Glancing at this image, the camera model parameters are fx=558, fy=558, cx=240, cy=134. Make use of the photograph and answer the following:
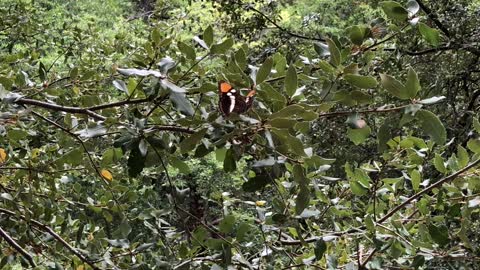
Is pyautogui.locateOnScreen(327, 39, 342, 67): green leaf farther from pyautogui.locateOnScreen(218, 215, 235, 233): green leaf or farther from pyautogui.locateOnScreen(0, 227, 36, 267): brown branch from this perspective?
pyautogui.locateOnScreen(0, 227, 36, 267): brown branch

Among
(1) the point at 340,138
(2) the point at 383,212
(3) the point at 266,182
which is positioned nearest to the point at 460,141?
(1) the point at 340,138

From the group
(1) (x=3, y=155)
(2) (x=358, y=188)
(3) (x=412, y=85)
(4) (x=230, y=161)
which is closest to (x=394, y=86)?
(3) (x=412, y=85)

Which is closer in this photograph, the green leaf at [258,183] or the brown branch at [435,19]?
the green leaf at [258,183]

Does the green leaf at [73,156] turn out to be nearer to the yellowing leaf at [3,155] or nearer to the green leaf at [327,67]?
the yellowing leaf at [3,155]

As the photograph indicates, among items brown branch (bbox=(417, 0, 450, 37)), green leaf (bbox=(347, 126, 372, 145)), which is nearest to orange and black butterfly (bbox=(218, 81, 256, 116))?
green leaf (bbox=(347, 126, 372, 145))

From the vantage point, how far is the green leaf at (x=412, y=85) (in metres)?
0.70

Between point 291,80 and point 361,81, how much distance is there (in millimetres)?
94

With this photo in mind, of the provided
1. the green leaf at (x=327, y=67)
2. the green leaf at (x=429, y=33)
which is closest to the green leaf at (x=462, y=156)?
the green leaf at (x=429, y=33)

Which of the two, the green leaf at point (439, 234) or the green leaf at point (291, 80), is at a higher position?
the green leaf at point (291, 80)

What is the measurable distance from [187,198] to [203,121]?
0.98 feet

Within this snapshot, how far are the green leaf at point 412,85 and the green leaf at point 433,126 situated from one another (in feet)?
0.08

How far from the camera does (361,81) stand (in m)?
0.74

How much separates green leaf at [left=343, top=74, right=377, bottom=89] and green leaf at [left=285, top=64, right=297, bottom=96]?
0.25 ft

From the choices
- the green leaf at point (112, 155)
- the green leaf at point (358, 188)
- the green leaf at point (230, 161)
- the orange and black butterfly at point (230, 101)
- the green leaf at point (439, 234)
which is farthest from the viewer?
the green leaf at point (358, 188)
